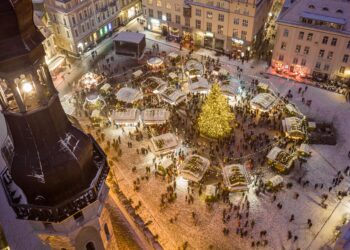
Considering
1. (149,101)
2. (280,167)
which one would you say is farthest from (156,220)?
(149,101)

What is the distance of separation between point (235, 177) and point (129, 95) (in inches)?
843

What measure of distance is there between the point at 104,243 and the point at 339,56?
53442 mm

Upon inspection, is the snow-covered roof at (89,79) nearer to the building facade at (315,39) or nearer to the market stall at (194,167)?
the market stall at (194,167)

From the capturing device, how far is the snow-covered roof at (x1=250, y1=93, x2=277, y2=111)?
53.3 metres

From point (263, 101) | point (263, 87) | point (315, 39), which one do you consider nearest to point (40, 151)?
point (263, 101)

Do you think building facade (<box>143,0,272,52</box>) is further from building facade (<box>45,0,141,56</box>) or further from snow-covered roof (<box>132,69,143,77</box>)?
snow-covered roof (<box>132,69,143,77</box>)

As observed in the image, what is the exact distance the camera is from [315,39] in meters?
59.3

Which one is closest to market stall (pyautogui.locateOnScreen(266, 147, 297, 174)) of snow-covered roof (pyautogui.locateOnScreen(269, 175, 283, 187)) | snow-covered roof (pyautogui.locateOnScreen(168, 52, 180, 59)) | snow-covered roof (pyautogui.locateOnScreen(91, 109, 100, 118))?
snow-covered roof (pyautogui.locateOnScreen(269, 175, 283, 187))

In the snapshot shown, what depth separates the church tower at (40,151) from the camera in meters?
11.5

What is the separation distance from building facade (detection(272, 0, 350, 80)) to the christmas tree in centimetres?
1963

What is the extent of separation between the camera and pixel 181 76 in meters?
64.1

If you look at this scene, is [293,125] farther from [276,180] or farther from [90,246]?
[90,246]

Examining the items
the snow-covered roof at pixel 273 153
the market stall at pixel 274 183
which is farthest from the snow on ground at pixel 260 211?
the snow-covered roof at pixel 273 153

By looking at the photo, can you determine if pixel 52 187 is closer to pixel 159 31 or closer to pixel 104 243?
pixel 104 243
